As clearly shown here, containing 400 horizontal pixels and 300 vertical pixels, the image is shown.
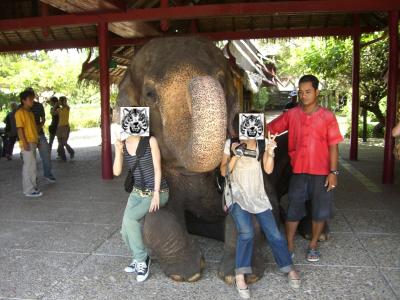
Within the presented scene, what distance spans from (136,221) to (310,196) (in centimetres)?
152

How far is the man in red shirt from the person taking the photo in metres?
3.80

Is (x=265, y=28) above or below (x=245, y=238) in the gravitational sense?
above

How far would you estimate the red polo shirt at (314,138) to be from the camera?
381 cm

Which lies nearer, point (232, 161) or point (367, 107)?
point (232, 161)

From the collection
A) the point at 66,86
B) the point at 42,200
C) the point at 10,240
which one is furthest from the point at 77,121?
the point at 10,240

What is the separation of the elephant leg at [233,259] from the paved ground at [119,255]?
72mm

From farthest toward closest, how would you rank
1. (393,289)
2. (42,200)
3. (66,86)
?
(66,86)
(42,200)
(393,289)

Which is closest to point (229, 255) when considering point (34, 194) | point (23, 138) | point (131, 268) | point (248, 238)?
point (248, 238)

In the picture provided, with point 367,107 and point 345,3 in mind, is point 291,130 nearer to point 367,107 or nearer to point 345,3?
point 345,3

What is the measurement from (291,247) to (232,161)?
1.16 m

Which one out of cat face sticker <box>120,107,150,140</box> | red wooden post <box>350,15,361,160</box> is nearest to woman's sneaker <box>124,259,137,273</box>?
cat face sticker <box>120,107,150,140</box>

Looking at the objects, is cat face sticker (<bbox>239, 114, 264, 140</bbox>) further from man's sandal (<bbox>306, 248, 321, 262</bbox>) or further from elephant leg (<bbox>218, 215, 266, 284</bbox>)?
man's sandal (<bbox>306, 248, 321, 262</bbox>)

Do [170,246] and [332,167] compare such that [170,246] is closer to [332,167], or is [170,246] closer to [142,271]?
[142,271]

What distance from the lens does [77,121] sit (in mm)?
25594
